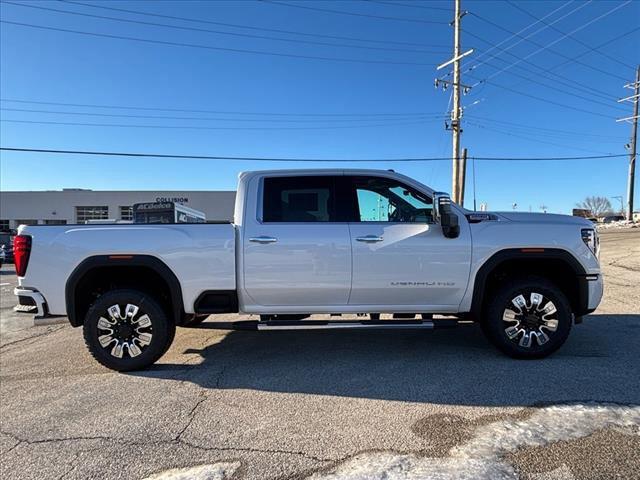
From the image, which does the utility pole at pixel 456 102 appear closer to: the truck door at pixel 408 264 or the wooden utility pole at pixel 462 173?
the wooden utility pole at pixel 462 173

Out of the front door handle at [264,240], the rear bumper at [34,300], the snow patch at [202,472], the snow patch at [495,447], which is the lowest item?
the snow patch at [202,472]

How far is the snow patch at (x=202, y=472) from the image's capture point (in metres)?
2.96

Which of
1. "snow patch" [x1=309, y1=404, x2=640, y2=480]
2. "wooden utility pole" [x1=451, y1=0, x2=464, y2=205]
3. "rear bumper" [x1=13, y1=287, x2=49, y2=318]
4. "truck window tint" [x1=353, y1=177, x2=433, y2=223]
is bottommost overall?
"snow patch" [x1=309, y1=404, x2=640, y2=480]

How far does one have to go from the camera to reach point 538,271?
17.7 ft

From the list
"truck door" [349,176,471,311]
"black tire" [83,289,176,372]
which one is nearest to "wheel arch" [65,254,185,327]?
"black tire" [83,289,176,372]

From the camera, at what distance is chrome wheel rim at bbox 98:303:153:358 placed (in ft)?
16.4

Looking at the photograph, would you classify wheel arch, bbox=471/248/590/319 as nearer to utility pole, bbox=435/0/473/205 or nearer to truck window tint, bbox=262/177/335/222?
truck window tint, bbox=262/177/335/222

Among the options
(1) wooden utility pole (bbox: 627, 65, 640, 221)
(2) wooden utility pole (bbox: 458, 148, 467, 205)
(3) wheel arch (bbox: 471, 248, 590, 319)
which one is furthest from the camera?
(1) wooden utility pole (bbox: 627, 65, 640, 221)

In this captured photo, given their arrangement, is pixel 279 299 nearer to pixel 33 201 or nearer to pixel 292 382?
pixel 292 382

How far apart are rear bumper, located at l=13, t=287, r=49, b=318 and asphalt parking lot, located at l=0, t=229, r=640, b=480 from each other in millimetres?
746

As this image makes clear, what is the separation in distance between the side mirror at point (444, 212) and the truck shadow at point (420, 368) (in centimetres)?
146

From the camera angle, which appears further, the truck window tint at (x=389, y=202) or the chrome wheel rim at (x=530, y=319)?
the truck window tint at (x=389, y=202)

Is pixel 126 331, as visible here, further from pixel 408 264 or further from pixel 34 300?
pixel 408 264

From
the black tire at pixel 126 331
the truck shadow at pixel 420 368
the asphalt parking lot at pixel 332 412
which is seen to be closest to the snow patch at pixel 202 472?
the asphalt parking lot at pixel 332 412
